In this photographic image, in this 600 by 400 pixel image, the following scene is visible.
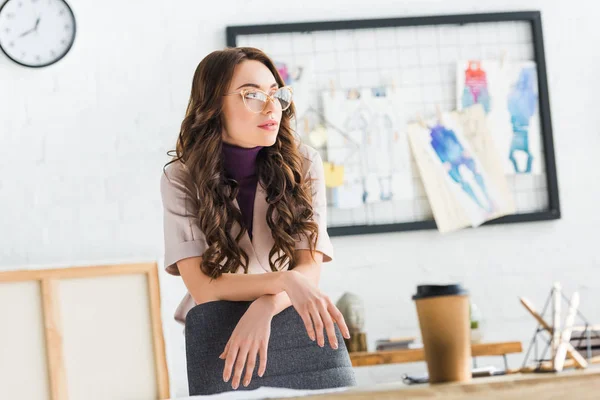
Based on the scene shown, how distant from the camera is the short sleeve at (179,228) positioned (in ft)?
5.69

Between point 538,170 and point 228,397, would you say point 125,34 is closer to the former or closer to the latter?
point 538,170

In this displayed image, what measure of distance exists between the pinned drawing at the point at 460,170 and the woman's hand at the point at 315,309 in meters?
2.13

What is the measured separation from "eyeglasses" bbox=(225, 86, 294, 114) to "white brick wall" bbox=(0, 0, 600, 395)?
1.38 metres

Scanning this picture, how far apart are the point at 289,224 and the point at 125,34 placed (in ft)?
6.12

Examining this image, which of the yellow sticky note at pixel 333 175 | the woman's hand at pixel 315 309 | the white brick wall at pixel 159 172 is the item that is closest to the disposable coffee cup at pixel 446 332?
the woman's hand at pixel 315 309

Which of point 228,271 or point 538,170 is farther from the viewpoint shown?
point 538,170

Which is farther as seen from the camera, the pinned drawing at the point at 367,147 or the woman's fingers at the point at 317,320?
the pinned drawing at the point at 367,147

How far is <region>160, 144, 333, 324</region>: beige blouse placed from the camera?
1746 millimetres

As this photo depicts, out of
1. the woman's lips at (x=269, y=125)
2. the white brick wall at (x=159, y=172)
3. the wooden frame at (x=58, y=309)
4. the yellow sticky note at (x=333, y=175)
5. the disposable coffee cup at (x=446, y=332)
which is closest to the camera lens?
the disposable coffee cup at (x=446, y=332)

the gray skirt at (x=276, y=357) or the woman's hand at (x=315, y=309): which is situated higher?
the woman's hand at (x=315, y=309)

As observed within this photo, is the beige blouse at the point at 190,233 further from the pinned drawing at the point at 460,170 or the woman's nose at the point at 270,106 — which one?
the pinned drawing at the point at 460,170

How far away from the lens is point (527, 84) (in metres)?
3.52

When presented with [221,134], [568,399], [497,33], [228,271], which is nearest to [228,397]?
[568,399]

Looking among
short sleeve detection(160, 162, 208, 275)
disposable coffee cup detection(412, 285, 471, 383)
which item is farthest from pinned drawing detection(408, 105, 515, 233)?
disposable coffee cup detection(412, 285, 471, 383)
